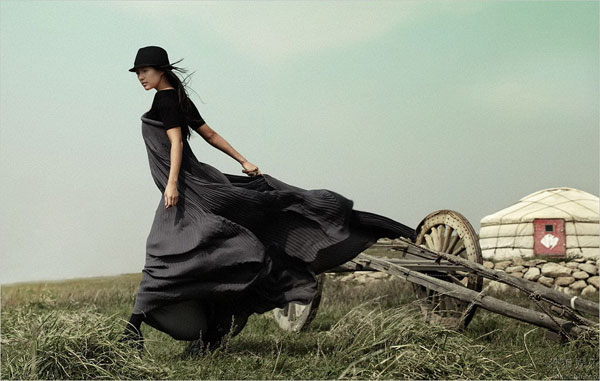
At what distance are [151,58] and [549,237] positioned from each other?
13199 mm

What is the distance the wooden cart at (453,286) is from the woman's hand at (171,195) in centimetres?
202

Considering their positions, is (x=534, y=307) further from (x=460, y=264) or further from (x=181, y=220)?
(x=181, y=220)

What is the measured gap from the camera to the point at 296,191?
175 inches

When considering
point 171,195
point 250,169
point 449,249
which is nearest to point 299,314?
point 449,249

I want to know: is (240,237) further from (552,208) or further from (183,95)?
(552,208)

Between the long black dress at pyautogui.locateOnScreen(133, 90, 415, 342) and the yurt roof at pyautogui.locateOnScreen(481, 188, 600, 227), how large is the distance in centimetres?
1228

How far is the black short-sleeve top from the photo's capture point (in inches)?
167

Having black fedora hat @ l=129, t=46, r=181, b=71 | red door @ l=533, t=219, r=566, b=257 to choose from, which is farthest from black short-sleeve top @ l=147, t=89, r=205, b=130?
red door @ l=533, t=219, r=566, b=257

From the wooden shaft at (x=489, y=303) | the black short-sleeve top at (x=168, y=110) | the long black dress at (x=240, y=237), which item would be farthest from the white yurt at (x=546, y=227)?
the black short-sleeve top at (x=168, y=110)

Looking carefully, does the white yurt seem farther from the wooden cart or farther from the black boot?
the black boot

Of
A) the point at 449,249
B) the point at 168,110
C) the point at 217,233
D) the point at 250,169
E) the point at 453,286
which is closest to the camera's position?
the point at 217,233

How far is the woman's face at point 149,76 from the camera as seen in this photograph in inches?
169

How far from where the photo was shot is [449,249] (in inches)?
295

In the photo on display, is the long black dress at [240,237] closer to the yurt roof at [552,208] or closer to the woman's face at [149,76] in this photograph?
the woman's face at [149,76]
